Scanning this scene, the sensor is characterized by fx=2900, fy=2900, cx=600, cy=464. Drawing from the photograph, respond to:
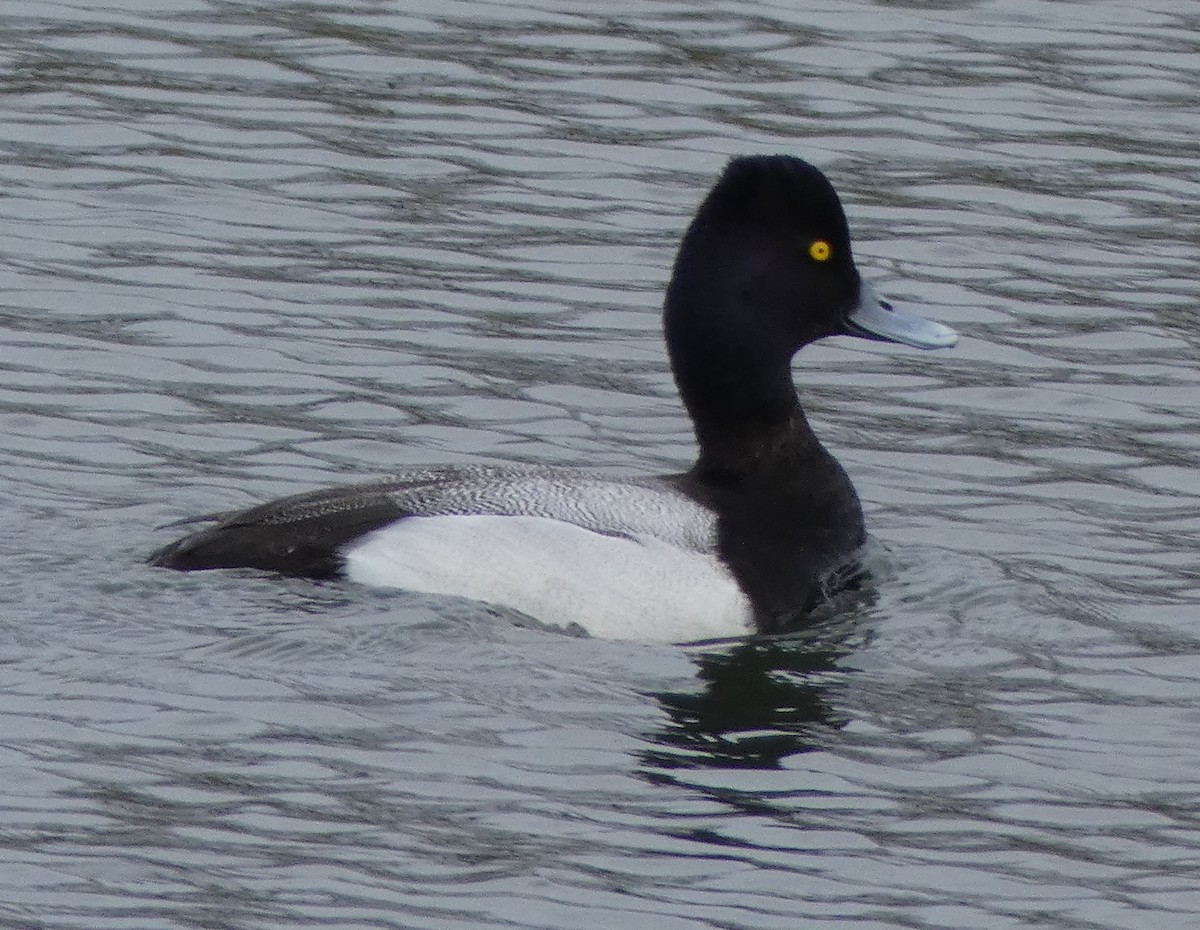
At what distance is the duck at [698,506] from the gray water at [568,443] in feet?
0.42

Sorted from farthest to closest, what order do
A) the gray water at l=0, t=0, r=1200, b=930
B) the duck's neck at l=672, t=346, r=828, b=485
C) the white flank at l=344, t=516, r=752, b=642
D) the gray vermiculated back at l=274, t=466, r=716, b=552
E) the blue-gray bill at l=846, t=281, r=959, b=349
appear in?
the blue-gray bill at l=846, t=281, r=959, b=349
the duck's neck at l=672, t=346, r=828, b=485
the gray vermiculated back at l=274, t=466, r=716, b=552
the white flank at l=344, t=516, r=752, b=642
the gray water at l=0, t=0, r=1200, b=930

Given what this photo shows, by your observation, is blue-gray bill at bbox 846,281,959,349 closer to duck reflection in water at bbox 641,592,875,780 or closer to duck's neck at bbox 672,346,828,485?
duck's neck at bbox 672,346,828,485

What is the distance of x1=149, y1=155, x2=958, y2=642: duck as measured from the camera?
7.88m

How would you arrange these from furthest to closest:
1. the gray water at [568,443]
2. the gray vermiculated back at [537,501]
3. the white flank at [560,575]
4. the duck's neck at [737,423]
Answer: the duck's neck at [737,423], the gray vermiculated back at [537,501], the white flank at [560,575], the gray water at [568,443]

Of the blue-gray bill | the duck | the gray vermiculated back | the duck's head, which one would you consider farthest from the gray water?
the duck's head

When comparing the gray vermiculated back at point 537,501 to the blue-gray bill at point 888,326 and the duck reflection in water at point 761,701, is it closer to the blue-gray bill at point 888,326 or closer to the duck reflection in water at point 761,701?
the duck reflection in water at point 761,701

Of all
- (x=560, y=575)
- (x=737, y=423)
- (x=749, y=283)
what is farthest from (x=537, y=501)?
(x=749, y=283)

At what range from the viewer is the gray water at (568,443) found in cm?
635

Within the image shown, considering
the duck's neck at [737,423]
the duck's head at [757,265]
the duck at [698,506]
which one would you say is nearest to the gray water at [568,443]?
the duck at [698,506]

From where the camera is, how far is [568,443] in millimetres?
9523

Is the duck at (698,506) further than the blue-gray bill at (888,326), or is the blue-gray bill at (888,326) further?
the blue-gray bill at (888,326)

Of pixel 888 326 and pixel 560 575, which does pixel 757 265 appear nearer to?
pixel 888 326

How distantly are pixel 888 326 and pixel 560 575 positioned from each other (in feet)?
5.05

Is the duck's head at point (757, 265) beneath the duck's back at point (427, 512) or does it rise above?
above
